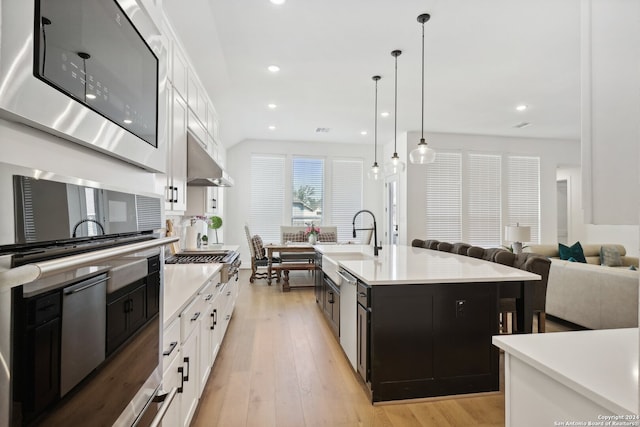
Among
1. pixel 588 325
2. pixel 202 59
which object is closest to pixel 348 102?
pixel 202 59

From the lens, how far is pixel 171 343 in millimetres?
1397

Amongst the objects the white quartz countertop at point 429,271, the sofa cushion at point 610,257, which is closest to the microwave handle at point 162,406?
the white quartz countertop at point 429,271

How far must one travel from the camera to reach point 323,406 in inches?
86.4

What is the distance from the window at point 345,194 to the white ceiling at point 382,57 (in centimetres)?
207

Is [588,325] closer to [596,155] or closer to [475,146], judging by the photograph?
[596,155]

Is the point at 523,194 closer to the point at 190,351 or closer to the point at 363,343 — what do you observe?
the point at 363,343

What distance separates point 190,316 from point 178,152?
4.59 feet

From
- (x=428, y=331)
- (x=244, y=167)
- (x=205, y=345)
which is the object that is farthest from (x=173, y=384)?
(x=244, y=167)

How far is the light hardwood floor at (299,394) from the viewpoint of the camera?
2.05m

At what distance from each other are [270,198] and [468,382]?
620cm

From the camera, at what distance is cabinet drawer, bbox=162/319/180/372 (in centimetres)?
131

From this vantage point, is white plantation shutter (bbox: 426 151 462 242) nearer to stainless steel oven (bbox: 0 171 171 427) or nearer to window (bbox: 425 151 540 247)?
window (bbox: 425 151 540 247)

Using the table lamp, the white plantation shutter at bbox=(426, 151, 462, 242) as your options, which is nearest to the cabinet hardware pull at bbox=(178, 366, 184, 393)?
the table lamp

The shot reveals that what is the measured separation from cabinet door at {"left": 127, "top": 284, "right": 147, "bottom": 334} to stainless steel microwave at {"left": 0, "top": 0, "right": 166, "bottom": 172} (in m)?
0.33
